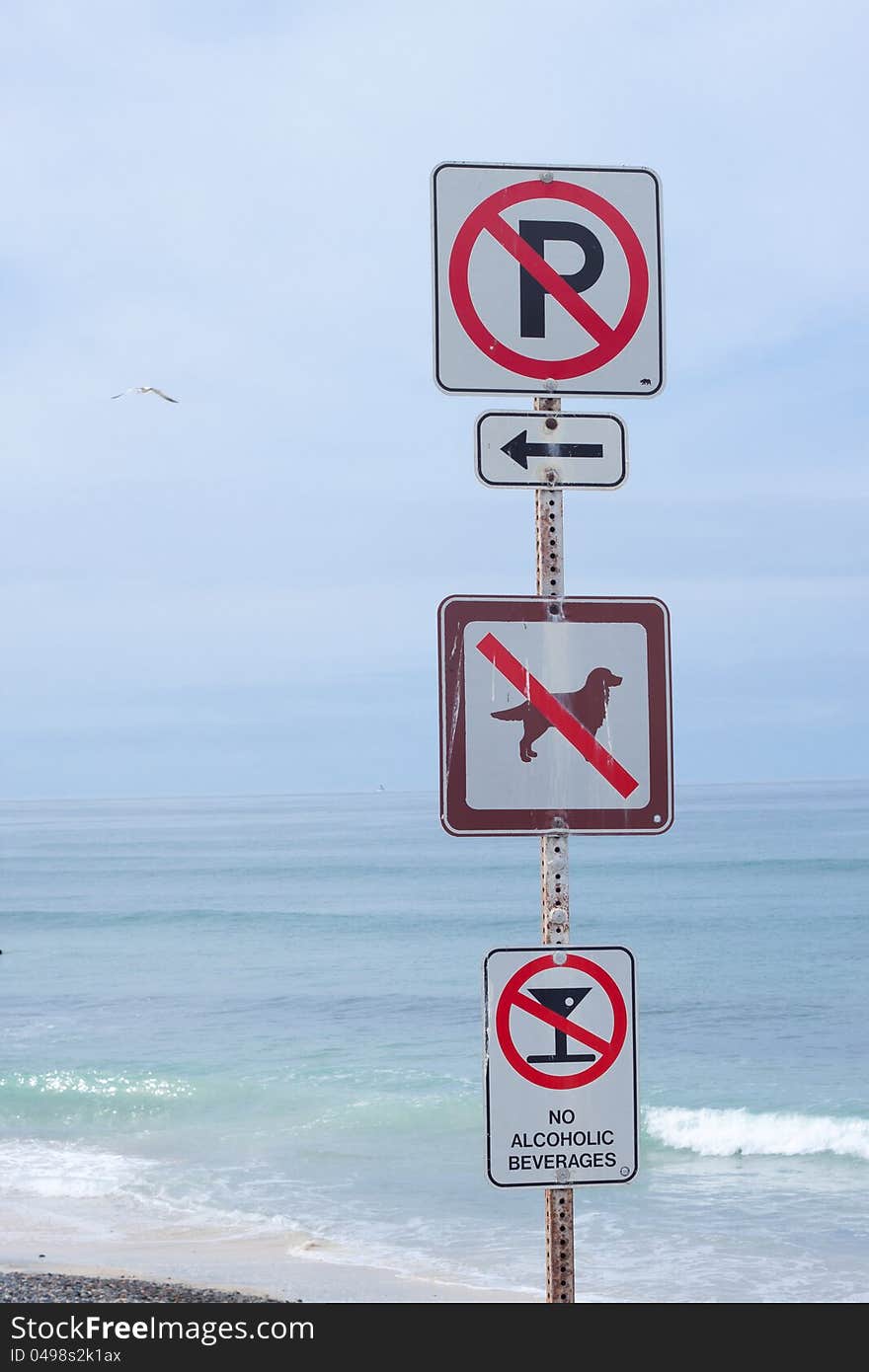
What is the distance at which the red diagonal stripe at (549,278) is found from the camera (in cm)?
335

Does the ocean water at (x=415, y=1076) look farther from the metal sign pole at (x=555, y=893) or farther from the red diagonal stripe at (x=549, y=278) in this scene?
the red diagonal stripe at (x=549, y=278)

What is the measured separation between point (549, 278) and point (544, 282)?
0.06 ft

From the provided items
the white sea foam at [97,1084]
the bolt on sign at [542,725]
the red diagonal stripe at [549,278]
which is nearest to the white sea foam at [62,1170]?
the white sea foam at [97,1084]

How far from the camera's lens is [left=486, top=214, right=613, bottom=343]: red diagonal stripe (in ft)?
11.0

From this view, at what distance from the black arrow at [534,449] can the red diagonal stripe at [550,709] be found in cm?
44

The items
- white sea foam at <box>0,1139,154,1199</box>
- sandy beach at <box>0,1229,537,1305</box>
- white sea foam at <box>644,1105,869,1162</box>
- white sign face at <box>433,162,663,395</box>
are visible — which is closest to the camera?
white sign face at <box>433,162,663,395</box>

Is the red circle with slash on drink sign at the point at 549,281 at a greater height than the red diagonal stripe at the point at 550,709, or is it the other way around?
the red circle with slash on drink sign at the point at 549,281

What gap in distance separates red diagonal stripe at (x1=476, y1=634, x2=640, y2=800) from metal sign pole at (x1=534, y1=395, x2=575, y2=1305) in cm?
18

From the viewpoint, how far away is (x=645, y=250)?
3428 millimetres

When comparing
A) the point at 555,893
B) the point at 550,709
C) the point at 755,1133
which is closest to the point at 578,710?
the point at 550,709

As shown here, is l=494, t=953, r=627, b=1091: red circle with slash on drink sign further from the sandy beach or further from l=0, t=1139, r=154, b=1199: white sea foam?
l=0, t=1139, r=154, b=1199: white sea foam

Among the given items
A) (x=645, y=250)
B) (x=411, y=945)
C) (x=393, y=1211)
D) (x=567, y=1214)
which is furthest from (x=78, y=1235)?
(x=411, y=945)

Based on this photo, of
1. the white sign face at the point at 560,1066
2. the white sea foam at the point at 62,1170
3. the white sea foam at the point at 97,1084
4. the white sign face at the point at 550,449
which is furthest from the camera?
the white sea foam at the point at 97,1084

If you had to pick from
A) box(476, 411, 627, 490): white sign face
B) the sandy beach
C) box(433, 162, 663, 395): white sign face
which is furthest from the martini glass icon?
the sandy beach
